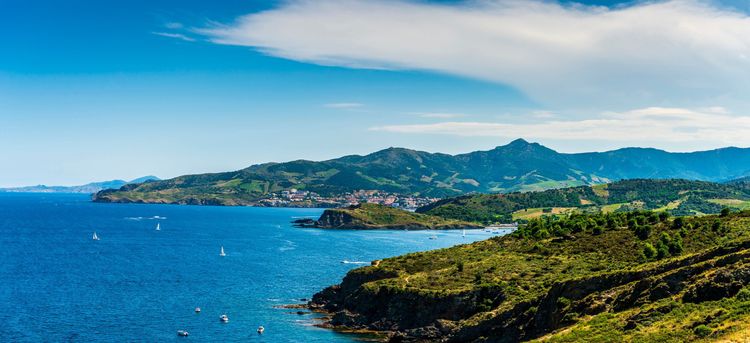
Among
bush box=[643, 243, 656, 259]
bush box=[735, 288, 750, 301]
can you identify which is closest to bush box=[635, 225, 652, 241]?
bush box=[643, 243, 656, 259]

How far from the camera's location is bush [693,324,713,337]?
55156 millimetres

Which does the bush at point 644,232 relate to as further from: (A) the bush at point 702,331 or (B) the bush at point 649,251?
(A) the bush at point 702,331

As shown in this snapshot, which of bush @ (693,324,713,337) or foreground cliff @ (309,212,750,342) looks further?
foreground cliff @ (309,212,750,342)

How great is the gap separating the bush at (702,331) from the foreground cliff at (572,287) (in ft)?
0.40

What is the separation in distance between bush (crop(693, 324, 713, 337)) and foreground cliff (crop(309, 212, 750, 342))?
0.12 metres

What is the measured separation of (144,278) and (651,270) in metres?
140

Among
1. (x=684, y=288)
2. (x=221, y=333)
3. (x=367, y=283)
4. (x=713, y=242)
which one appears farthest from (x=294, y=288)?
(x=684, y=288)

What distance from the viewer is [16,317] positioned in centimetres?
12625

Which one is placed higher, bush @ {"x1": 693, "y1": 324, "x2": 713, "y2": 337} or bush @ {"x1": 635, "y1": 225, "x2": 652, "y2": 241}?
bush @ {"x1": 635, "y1": 225, "x2": 652, "y2": 241}

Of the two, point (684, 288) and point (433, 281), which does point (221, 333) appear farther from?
point (684, 288)

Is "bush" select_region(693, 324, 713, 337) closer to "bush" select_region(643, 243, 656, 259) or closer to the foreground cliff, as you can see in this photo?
the foreground cliff

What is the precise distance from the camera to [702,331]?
55.5 metres

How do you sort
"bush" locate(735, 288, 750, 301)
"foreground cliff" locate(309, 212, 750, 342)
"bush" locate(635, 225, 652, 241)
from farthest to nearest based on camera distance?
"bush" locate(635, 225, 652, 241)
"foreground cliff" locate(309, 212, 750, 342)
"bush" locate(735, 288, 750, 301)

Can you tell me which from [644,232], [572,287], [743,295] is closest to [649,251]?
[644,232]
